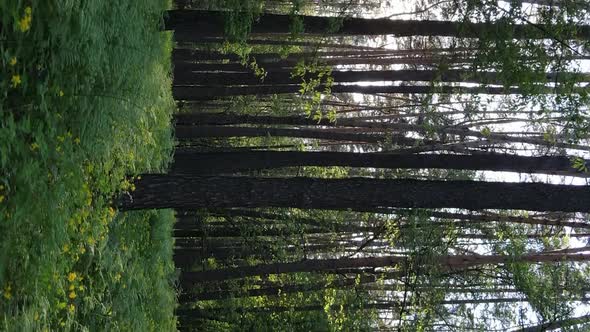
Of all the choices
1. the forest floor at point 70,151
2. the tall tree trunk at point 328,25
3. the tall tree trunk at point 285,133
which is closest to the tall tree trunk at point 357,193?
the forest floor at point 70,151

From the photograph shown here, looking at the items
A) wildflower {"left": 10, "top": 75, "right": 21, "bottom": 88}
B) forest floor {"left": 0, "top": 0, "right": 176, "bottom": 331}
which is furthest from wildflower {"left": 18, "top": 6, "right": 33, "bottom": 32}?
wildflower {"left": 10, "top": 75, "right": 21, "bottom": 88}

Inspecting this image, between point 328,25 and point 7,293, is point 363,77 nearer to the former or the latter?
point 328,25

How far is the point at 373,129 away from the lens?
546 inches

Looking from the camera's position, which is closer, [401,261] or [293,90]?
[401,261]

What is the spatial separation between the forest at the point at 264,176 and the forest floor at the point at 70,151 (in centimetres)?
2

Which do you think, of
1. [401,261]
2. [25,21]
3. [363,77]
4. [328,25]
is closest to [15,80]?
[25,21]

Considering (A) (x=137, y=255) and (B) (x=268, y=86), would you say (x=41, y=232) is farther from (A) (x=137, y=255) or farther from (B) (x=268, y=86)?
(B) (x=268, y=86)

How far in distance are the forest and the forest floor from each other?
0.07 ft

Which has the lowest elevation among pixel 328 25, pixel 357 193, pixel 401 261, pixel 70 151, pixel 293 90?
pixel 401 261

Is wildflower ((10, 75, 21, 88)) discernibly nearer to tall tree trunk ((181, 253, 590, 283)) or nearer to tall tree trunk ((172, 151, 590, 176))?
tall tree trunk ((172, 151, 590, 176))

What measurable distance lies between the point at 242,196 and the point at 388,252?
9961mm

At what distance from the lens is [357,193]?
237 inches

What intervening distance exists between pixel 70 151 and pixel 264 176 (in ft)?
15.1

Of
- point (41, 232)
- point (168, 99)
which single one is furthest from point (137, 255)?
point (41, 232)
